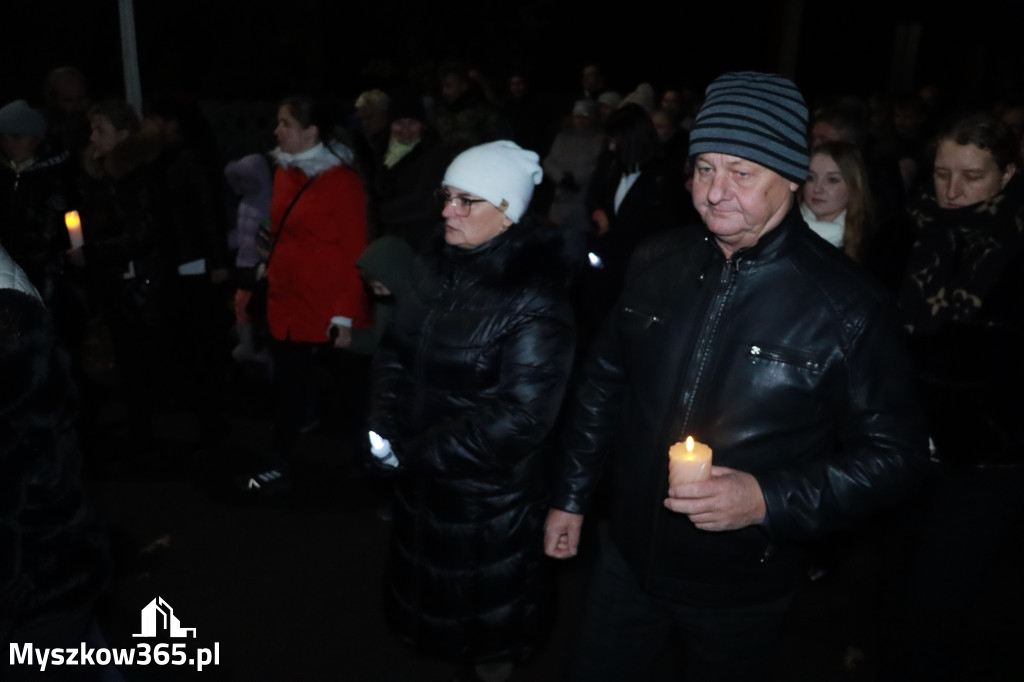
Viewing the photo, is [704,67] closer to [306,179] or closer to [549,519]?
[306,179]

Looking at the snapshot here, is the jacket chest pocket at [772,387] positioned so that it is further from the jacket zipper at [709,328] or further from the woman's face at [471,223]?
the woman's face at [471,223]

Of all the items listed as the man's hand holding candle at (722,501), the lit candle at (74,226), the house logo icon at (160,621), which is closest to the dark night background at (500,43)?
the lit candle at (74,226)

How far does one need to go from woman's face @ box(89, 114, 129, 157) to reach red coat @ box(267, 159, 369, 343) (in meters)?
0.95

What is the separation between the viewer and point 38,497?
2387 millimetres

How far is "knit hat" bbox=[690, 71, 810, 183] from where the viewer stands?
2.08 metres

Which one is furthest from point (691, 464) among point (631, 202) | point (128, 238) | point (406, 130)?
point (406, 130)

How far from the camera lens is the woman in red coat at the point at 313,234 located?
4.62 meters

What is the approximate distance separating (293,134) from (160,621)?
235cm

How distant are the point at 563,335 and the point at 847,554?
2.50 meters

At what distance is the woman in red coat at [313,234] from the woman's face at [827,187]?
2.20 meters

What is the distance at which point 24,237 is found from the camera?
5.02 meters

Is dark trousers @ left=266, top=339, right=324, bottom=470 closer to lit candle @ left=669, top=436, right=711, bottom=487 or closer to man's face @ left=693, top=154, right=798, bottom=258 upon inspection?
man's face @ left=693, top=154, right=798, bottom=258

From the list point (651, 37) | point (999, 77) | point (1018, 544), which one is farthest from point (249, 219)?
point (999, 77)

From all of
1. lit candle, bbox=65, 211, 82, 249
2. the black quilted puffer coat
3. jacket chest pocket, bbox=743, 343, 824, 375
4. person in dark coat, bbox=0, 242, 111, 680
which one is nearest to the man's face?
jacket chest pocket, bbox=743, 343, 824, 375
